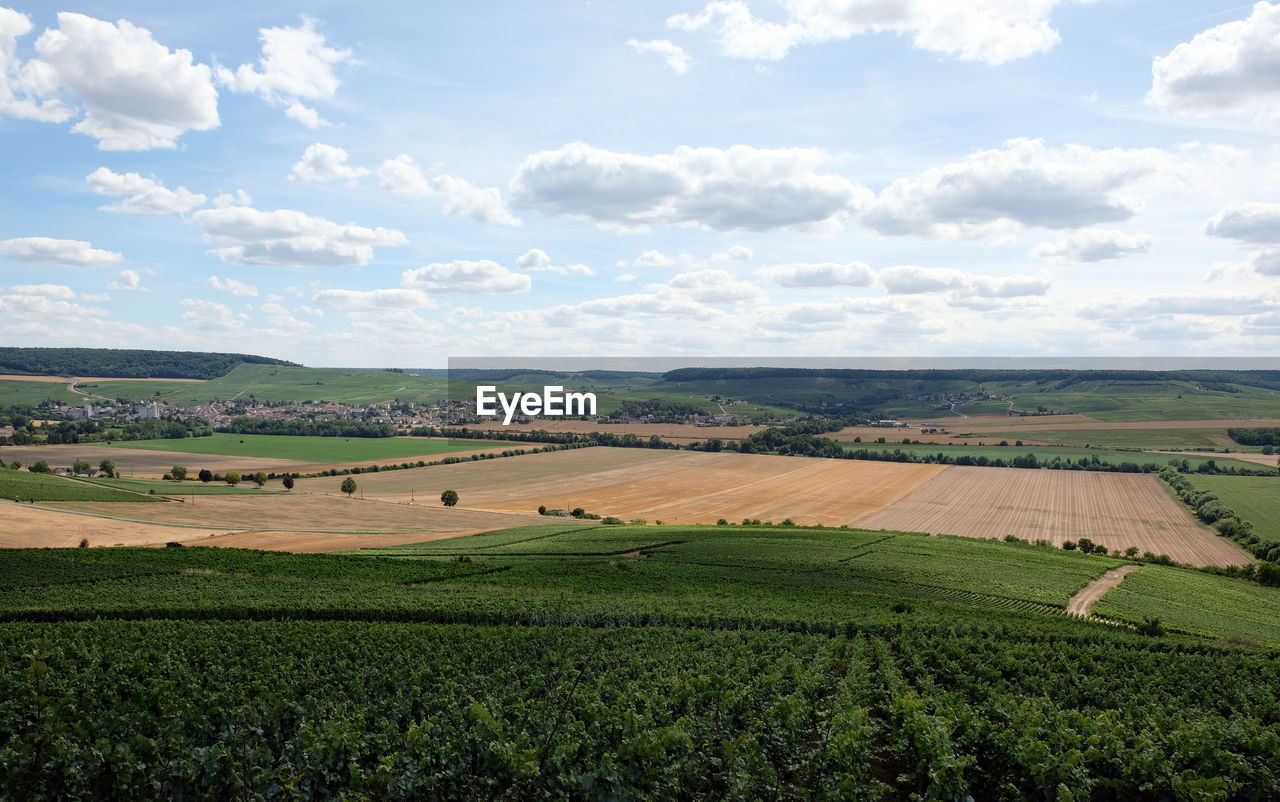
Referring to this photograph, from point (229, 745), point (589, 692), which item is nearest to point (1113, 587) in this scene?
point (589, 692)

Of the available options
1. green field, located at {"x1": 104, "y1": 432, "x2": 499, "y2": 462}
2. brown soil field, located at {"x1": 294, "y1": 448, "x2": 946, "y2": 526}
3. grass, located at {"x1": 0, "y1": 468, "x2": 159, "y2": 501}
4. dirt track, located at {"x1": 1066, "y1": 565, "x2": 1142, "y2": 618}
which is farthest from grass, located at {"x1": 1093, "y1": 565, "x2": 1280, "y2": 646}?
green field, located at {"x1": 104, "y1": 432, "x2": 499, "y2": 462}

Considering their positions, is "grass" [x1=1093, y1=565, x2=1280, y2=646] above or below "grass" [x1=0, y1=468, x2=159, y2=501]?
below

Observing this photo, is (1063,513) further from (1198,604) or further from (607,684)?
(607,684)

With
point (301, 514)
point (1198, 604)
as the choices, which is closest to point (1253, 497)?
point (1198, 604)

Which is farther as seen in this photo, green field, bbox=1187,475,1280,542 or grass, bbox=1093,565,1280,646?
green field, bbox=1187,475,1280,542

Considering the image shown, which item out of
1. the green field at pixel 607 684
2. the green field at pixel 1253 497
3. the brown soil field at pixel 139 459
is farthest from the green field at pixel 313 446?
the green field at pixel 1253 497

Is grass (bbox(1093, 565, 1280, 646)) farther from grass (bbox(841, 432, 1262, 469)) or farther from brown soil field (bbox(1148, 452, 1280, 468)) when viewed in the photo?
brown soil field (bbox(1148, 452, 1280, 468))

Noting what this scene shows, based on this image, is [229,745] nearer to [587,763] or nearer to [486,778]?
[486,778]
